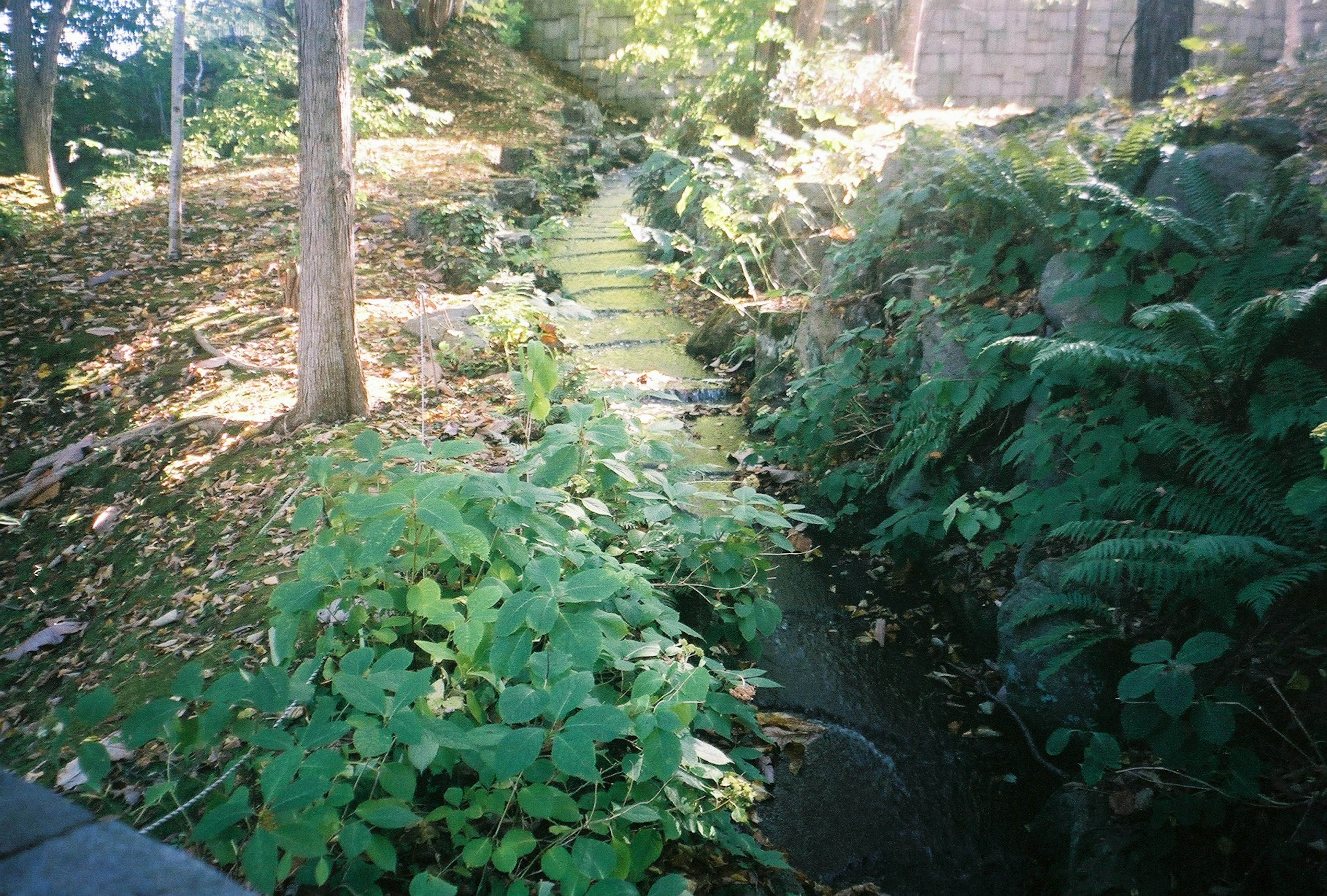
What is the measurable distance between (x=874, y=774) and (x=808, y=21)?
9.42 meters

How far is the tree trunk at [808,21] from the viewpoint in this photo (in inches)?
370

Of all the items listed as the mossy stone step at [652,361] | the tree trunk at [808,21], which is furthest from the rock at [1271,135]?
the tree trunk at [808,21]

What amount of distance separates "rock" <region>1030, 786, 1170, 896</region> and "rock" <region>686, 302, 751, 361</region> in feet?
16.2

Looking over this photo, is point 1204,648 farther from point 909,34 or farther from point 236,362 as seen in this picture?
point 909,34

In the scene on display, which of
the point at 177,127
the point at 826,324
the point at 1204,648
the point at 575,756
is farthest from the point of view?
the point at 177,127

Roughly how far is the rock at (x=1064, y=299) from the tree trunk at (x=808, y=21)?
6.64 meters

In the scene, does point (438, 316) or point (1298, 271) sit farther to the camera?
point (438, 316)

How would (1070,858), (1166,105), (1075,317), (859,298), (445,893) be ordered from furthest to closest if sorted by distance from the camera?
(859,298) < (1166,105) < (1075,317) < (1070,858) < (445,893)

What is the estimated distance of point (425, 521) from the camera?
209cm

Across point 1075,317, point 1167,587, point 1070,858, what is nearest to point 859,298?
point 1075,317

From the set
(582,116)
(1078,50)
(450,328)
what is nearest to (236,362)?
(450,328)

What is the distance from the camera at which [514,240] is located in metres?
8.48

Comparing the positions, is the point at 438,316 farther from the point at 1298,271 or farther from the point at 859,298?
the point at 1298,271

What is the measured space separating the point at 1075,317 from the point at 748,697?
2.71 meters
